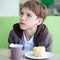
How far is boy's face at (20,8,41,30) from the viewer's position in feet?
4.59

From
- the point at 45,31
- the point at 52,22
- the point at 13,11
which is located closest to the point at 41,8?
the point at 45,31

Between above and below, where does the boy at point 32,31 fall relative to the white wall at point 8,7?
below

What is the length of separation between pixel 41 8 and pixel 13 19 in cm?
41

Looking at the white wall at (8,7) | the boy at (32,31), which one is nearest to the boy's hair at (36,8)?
the boy at (32,31)

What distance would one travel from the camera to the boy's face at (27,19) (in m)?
1.40

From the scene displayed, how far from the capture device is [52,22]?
1790 millimetres

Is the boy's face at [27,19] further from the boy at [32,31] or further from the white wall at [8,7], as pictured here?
the white wall at [8,7]

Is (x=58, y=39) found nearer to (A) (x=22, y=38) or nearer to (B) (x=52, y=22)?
(B) (x=52, y=22)

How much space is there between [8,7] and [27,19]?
0.91 metres

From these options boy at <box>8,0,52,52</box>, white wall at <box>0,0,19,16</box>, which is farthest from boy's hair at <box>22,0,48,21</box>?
white wall at <box>0,0,19,16</box>

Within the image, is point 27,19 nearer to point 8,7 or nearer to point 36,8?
point 36,8

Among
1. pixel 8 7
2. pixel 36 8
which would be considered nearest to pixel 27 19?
pixel 36 8

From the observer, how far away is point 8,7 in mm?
2293

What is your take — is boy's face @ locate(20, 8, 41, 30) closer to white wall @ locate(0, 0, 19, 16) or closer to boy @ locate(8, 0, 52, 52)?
boy @ locate(8, 0, 52, 52)
